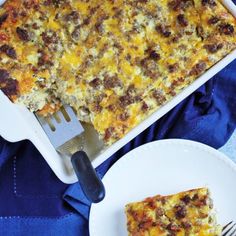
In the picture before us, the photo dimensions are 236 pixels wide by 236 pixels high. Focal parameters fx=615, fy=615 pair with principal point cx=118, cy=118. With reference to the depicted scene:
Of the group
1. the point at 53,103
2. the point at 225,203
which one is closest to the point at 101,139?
the point at 53,103

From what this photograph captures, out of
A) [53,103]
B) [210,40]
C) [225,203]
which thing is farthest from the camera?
[225,203]

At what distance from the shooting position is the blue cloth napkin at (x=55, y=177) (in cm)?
232

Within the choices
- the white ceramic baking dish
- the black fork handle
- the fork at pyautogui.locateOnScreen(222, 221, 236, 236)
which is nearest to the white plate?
the fork at pyautogui.locateOnScreen(222, 221, 236, 236)

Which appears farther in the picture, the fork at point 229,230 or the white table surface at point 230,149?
the white table surface at point 230,149

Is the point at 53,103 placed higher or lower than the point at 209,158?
higher

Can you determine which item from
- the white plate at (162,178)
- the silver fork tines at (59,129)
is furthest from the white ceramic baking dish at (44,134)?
the white plate at (162,178)

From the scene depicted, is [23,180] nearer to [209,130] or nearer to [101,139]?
[101,139]

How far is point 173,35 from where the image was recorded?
2.04m

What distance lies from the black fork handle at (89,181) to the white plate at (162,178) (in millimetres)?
304

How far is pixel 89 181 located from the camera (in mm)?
1995

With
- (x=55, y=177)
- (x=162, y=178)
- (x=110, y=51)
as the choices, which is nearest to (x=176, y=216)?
(x=162, y=178)

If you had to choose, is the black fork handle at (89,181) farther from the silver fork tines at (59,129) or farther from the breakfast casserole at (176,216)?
the breakfast casserole at (176,216)

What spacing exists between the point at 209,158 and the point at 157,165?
0.65ft

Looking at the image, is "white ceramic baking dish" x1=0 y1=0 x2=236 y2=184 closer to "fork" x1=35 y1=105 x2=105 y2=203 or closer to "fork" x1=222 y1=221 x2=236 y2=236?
"fork" x1=35 y1=105 x2=105 y2=203
